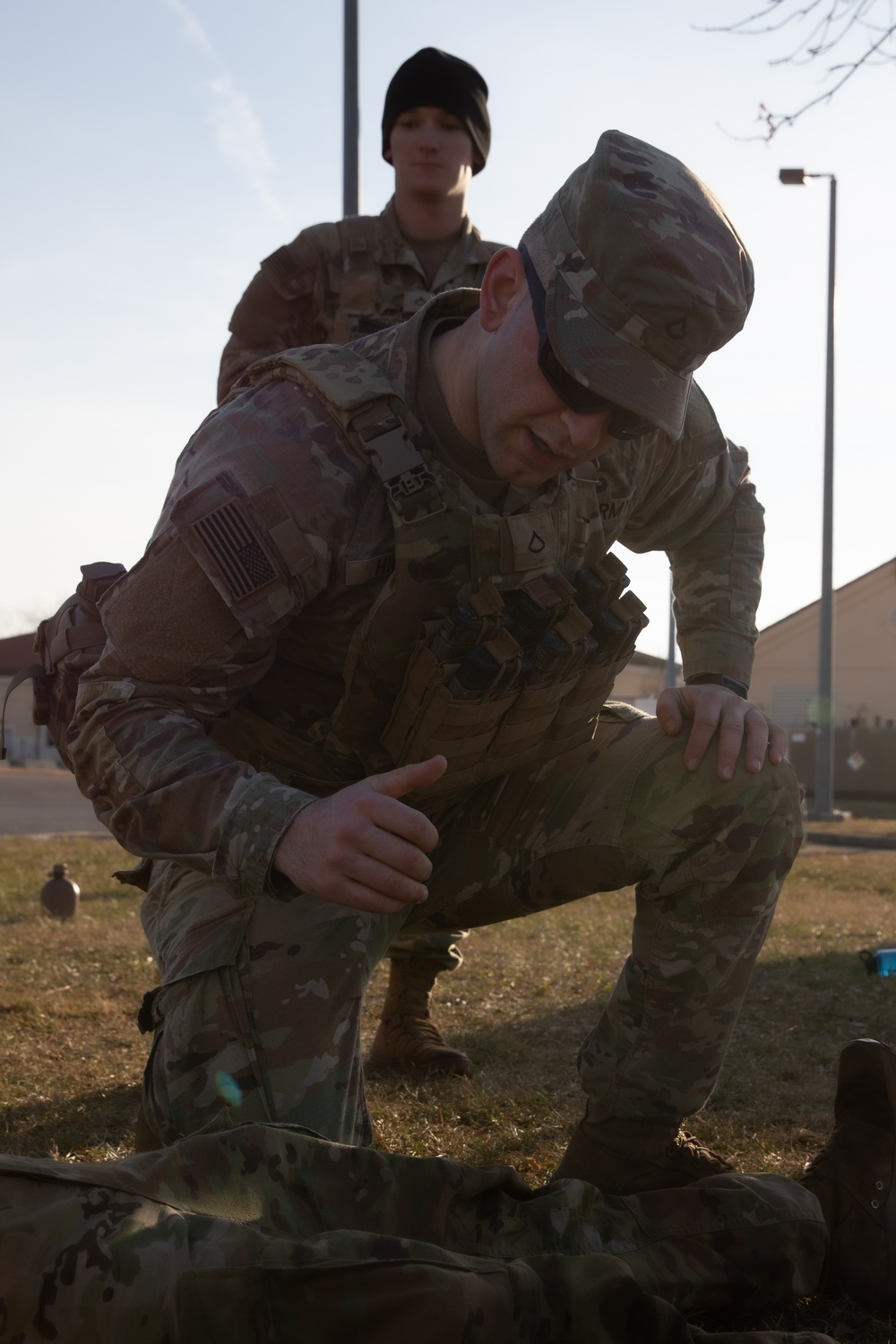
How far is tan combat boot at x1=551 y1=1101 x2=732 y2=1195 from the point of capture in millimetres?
2211

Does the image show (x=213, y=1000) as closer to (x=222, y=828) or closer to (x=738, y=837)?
(x=222, y=828)

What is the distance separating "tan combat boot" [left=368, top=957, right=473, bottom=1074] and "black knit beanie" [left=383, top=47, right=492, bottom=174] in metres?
2.67

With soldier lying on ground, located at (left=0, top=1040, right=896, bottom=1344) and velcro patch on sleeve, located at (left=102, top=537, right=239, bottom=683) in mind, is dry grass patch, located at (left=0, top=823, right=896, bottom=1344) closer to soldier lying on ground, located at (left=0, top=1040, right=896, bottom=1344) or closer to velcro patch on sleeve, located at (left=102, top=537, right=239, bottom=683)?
soldier lying on ground, located at (left=0, top=1040, right=896, bottom=1344)

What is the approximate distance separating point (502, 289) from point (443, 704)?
704 mm

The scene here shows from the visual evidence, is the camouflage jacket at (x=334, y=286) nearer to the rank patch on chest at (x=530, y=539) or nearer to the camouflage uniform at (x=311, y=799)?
the camouflage uniform at (x=311, y=799)

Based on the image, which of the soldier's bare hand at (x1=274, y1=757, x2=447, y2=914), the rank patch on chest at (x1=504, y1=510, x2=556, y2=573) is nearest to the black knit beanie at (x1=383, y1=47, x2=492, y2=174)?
the rank patch on chest at (x1=504, y1=510, x2=556, y2=573)

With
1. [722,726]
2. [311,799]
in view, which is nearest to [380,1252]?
[311,799]

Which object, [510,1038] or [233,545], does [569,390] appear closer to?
[233,545]

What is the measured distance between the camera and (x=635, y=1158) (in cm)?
222

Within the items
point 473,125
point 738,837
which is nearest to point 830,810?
point 473,125

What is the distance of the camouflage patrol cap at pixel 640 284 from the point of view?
1.99 meters

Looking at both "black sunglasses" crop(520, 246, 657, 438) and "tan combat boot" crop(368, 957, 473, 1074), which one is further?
"tan combat boot" crop(368, 957, 473, 1074)

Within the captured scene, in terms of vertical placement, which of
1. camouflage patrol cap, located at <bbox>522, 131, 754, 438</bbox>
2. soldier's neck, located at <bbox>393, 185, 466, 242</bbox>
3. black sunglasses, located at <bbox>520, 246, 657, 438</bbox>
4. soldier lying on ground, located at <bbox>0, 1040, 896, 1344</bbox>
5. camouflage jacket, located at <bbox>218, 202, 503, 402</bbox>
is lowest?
soldier lying on ground, located at <bbox>0, 1040, 896, 1344</bbox>

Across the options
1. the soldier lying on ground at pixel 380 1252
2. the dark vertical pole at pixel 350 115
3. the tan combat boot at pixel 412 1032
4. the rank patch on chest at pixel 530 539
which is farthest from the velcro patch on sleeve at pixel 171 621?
the dark vertical pole at pixel 350 115
